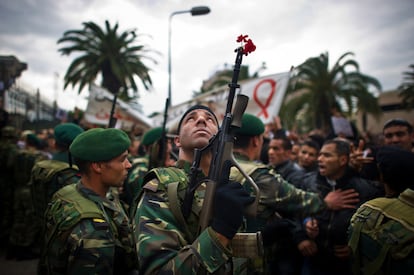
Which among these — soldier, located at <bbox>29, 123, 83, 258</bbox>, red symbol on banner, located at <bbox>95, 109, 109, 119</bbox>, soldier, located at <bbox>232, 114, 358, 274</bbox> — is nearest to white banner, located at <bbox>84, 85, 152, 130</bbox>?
red symbol on banner, located at <bbox>95, 109, 109, 119</bbox>

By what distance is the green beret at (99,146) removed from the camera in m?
2.29

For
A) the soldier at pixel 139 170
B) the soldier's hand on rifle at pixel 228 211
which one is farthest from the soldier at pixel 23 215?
the soldier's hand on rifle at pixel 228 211

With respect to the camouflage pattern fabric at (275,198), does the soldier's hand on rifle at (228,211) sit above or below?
above

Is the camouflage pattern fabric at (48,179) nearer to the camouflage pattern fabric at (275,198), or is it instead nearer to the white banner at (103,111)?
the camouflage pattern fabric at (275,198)

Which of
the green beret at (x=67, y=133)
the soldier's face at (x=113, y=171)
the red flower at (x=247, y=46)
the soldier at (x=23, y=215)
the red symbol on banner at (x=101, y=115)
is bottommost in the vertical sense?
the soldier at (x=23, y=215)

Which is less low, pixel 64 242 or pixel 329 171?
pixel 329 171

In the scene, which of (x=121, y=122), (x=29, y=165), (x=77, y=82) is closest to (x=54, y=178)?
(x=29, y=165)

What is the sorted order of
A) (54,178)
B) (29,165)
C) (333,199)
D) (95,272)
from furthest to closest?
(29,165) → (54,178) → (333,199) → (95,272)

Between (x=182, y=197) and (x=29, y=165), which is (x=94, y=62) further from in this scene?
(x=182, y=197)

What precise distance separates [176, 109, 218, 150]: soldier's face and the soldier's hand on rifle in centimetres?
61

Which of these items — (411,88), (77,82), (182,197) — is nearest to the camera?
(182,197)

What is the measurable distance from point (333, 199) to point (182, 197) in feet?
6.17

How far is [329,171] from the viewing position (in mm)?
3318

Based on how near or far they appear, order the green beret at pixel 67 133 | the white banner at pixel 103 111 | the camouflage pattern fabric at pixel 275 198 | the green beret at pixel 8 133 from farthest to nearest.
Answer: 1. the white banner at pixel 103 111
2. the green beret at pixel 8 133
3. the green beret at pixel 67 133
4. the camouflage pattern fabric at pixel 275 198
